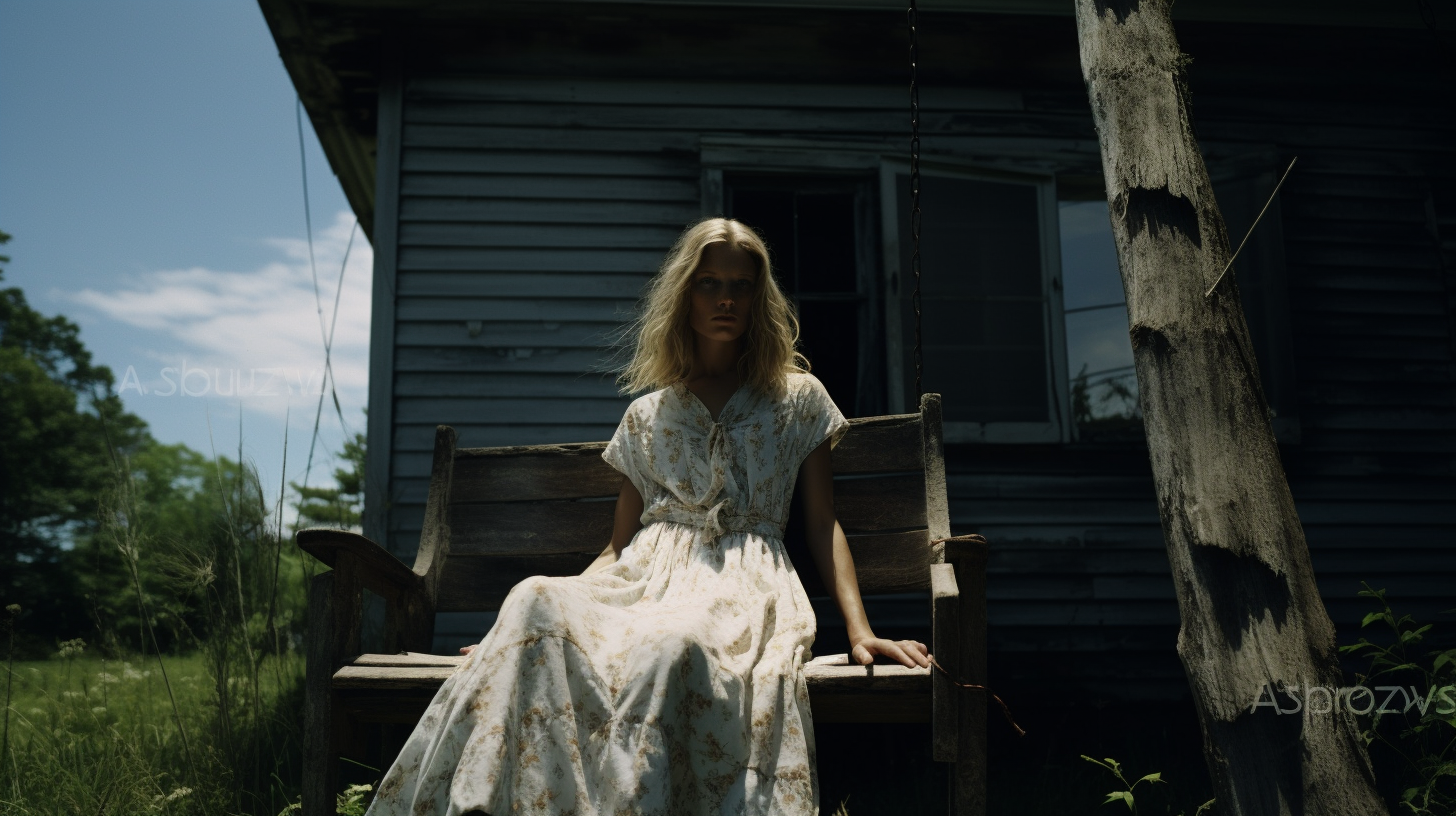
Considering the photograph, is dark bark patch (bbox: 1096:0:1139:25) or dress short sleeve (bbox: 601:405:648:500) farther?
dress short sleeve (bbox: 601:405:648:500)

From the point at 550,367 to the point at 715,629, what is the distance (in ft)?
9.11

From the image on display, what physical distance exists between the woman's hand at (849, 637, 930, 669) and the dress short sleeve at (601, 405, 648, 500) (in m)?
0.87

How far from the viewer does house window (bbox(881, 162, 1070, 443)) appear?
4652 millimetres

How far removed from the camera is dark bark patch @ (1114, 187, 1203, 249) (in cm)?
200

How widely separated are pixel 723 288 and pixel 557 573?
→ 3.44ft

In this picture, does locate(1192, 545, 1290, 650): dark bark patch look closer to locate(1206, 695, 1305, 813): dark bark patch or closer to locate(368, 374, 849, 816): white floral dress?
locate(1206, 695, 1305, 813): dark bark patch

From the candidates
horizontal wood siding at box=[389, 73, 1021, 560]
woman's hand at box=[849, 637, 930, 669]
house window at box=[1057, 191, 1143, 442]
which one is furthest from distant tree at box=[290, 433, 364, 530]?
house window at box=[1057, 191, 1143, 442]

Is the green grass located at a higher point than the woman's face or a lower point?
lower

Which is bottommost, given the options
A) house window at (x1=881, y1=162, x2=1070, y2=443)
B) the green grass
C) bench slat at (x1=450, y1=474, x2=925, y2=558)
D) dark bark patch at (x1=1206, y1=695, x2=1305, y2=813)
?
the green grass

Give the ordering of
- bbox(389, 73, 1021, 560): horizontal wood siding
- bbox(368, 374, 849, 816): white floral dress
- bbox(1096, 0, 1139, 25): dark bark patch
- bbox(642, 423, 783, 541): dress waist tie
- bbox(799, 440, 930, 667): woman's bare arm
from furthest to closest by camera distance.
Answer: bbox(389, 73, 1021, 560): horizontal wood siding < bbox(642, 423, 783, 541): dress waist tie < bbox(799, 440, 930, 667): woman's bare arm < bbox(1096, 0, 1139, 25): dark bark patch < bbox(368, 374, 849, 816): white floral dress

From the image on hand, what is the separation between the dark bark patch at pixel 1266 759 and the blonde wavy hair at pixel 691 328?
139cm

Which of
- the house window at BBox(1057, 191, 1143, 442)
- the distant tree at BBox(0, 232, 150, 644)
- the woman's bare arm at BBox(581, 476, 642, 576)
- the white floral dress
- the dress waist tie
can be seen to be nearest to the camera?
the white floral dress

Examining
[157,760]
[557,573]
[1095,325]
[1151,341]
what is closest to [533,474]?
[557,573]

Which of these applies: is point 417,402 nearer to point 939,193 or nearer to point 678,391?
point 678,391
